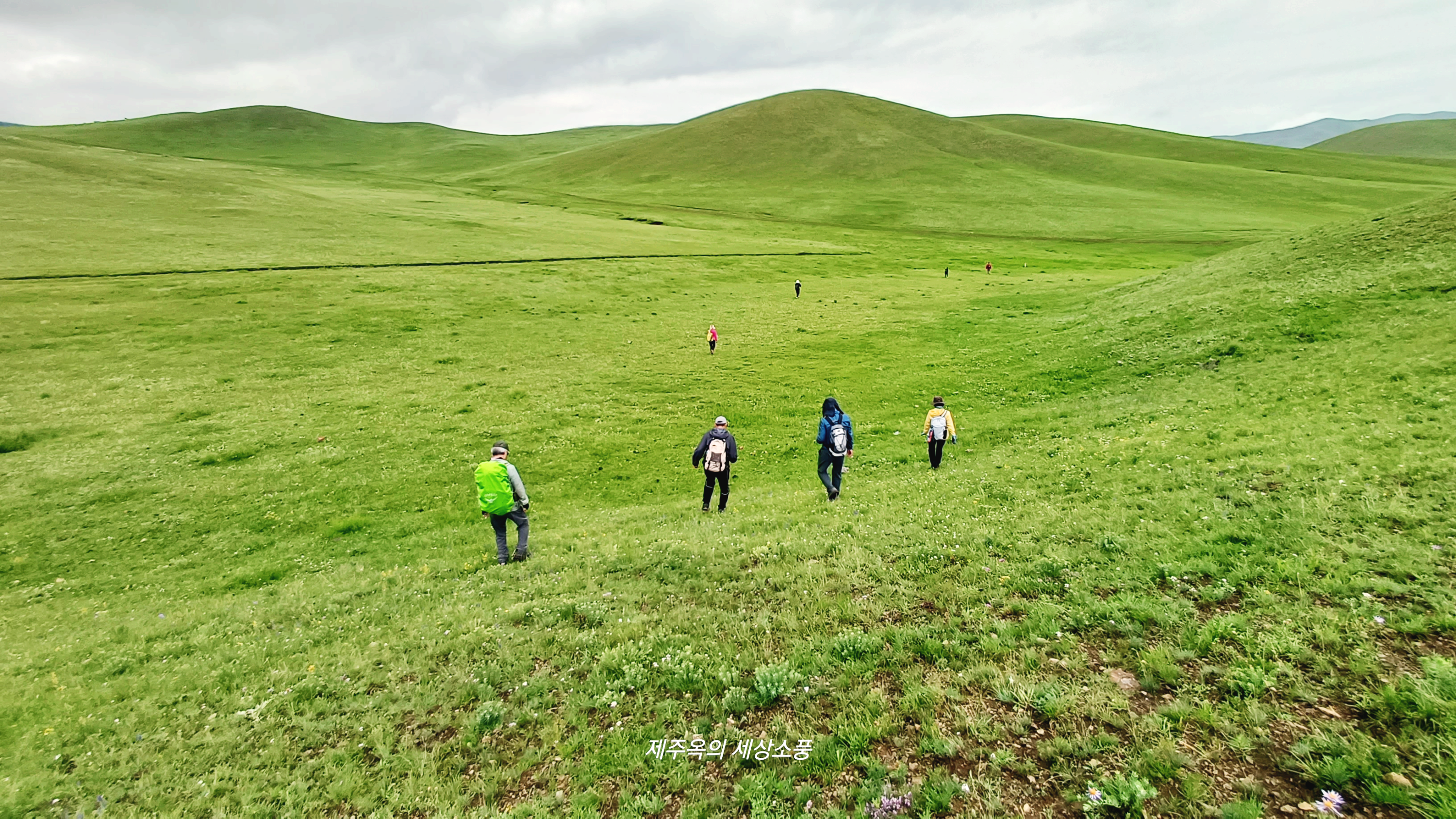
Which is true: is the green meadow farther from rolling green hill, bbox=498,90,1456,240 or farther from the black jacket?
rolling green hill, bbox=498,90,1456,240

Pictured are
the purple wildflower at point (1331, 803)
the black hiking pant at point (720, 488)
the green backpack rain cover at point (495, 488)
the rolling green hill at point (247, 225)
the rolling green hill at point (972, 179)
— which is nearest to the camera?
the purple wildflower at point (1331, 803)

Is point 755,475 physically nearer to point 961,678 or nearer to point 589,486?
point 589,486

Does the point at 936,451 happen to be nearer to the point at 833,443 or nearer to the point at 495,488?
the point at 833,443

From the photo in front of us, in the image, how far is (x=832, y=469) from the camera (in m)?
18.7

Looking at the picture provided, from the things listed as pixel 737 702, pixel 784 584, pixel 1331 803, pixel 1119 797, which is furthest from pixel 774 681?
pixel 1331 803

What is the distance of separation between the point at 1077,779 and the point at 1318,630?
14.8 feet

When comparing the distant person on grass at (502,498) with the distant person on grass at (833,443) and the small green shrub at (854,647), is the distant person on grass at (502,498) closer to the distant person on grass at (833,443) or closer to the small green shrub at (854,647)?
the distant person on grass at (833,443)

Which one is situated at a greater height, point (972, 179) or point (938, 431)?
point (972, 179)

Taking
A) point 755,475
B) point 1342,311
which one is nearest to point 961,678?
point 755,475

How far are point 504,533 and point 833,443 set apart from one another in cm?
990

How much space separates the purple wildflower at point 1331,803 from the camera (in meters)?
5.51

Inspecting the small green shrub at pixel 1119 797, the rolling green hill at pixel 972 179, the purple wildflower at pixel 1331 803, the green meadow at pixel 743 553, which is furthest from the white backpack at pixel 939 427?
the rolling green hill at pixel 972 179

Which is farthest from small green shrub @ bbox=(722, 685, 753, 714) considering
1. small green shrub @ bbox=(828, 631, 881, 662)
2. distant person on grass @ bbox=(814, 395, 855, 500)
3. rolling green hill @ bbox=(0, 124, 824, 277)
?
rolling green hill @ bbox=(0, 124, 824, 277)

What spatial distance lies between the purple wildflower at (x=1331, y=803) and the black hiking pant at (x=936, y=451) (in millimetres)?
16058
